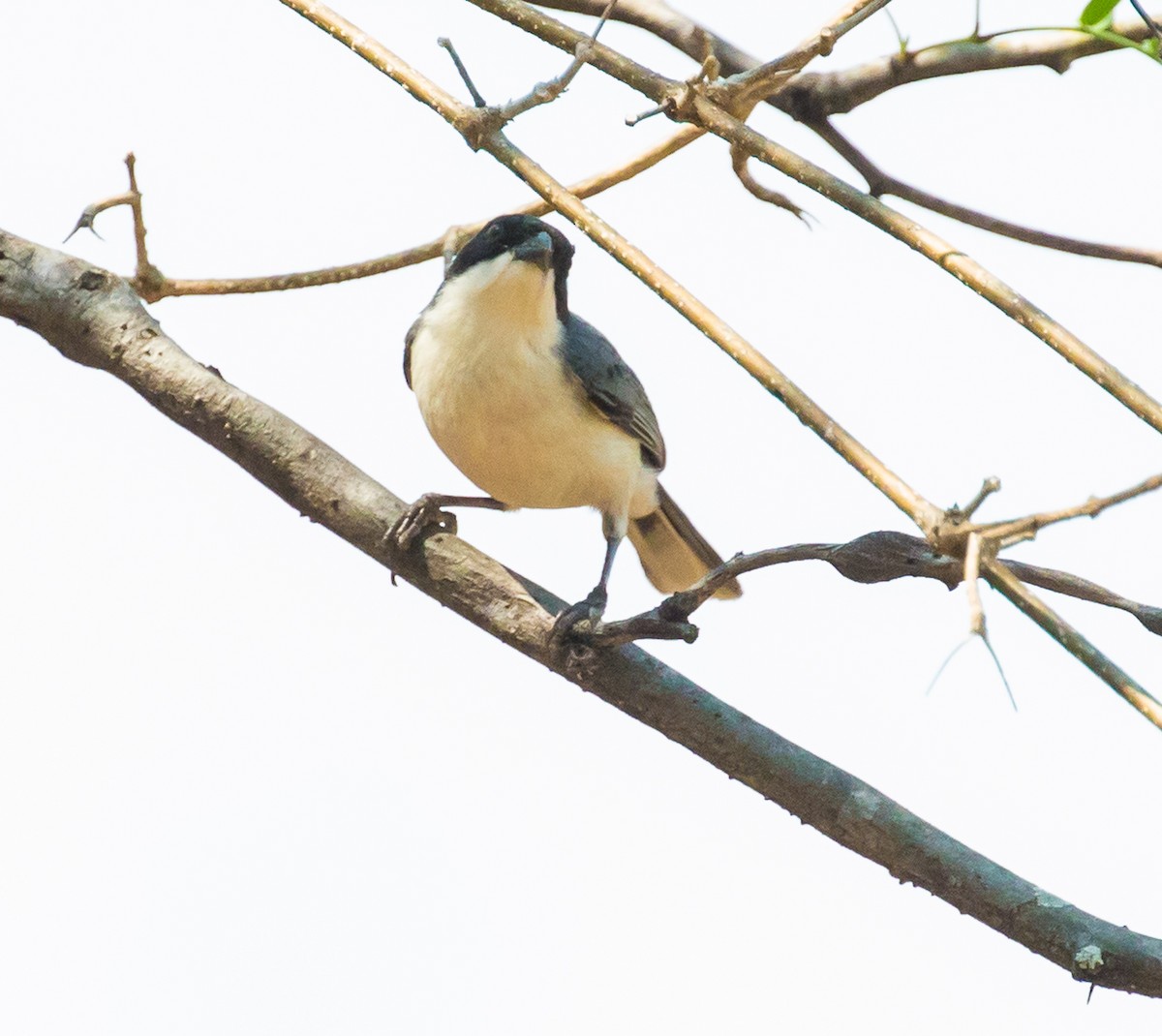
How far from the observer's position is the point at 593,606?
416 cm

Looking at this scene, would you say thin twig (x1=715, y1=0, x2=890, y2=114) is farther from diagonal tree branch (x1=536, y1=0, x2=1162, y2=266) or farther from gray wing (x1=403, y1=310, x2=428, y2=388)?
gray wing (x1=403, y1=310, x2=428, y2=388)

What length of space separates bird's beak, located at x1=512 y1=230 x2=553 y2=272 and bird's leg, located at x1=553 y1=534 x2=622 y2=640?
3.44 feet

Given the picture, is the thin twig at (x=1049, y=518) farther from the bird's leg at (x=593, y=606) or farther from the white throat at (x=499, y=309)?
the white throat at (x=499, y=309)

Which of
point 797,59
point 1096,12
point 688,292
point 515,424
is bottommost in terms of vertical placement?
point 515,424

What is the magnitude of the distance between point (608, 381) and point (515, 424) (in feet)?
1.68

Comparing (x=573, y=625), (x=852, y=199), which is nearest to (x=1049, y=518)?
(x=852, y=199)

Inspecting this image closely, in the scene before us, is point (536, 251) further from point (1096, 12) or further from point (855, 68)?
point (1096, 12)

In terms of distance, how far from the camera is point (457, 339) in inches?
194

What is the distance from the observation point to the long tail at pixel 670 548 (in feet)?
20.8

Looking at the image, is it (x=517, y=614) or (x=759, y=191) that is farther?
(x=759, y=191)

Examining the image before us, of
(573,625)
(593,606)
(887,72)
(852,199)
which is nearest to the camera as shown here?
(852,199)

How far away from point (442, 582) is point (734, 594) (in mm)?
2463

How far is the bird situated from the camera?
16.0 ft

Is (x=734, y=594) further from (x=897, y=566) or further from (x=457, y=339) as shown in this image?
(x=897, y=566)
